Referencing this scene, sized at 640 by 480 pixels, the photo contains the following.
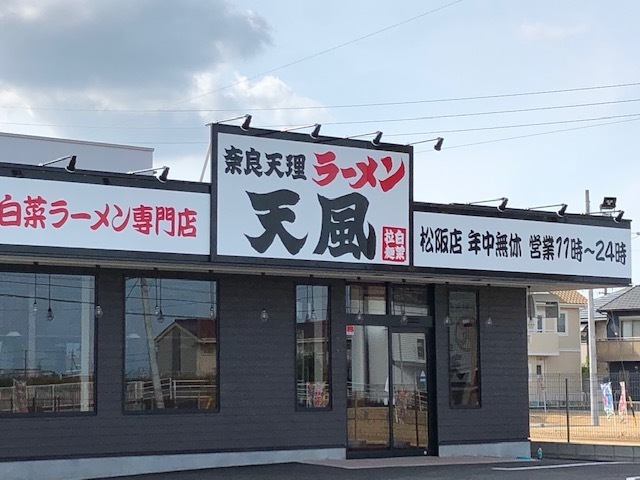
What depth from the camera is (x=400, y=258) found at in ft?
58.2

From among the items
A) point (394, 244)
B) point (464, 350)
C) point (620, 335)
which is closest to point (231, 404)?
point (394, 244)

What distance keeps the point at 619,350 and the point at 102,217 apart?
49.3 metres

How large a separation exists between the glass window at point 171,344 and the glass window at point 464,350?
510 cm

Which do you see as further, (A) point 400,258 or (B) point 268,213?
(A) point 400,258

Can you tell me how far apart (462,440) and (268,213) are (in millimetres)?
6692

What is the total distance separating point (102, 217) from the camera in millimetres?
14836

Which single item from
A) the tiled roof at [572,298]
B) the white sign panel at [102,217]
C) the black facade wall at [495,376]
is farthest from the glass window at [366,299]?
the tiled roof at [572,298]

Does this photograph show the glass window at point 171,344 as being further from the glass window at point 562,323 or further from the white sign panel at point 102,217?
the glass window at point 562,323

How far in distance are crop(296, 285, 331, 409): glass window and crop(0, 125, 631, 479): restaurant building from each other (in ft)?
0.10

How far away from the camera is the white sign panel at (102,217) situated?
1426cm

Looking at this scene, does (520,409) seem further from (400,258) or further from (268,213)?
(268,213)

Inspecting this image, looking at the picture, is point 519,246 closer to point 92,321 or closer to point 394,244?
point 394,244

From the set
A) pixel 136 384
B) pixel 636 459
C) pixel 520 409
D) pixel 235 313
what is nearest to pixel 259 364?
pixel 235 313

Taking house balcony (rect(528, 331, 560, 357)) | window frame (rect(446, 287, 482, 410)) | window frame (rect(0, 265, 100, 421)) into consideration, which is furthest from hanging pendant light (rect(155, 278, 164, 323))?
house balcony (rect(528, 331, 560, 357))
